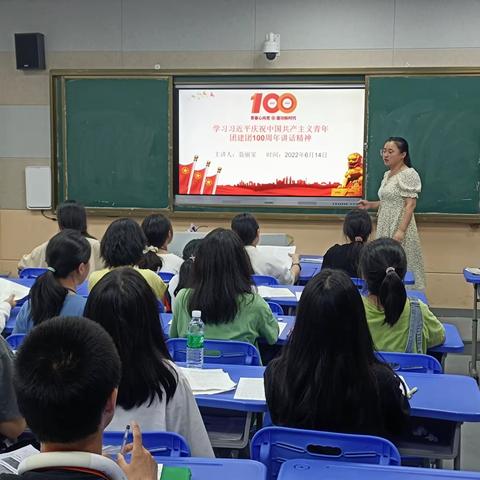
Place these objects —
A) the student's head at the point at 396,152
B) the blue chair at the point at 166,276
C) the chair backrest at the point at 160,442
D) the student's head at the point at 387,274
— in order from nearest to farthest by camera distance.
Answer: the chair backrest at the point at 160,442
the student's head at the point at 387,274
the blue chair at the point at 166,276
the student's head at the point at 396,152

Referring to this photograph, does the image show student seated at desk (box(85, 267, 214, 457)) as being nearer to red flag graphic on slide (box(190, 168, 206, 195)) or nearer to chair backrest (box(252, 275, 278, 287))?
chair backrest (box(252, 275, 278, 287))

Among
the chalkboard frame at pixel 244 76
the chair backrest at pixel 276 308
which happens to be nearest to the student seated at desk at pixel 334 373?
the chair backrest at pixel 276 308

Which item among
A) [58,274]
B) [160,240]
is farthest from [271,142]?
[58,274]

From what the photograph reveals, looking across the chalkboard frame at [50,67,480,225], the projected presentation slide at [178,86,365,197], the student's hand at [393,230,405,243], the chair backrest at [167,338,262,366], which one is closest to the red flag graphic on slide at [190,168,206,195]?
the projected presentation slide at [178,86,365,197]

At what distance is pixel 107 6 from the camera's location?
246 inches

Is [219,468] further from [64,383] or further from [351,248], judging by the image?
[351,248]

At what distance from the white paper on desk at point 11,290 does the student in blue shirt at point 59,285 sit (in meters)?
0.60

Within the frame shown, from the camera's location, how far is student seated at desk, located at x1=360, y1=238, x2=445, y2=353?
2.69 metres

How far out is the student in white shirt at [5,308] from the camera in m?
3.09

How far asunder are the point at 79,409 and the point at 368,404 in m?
1.07

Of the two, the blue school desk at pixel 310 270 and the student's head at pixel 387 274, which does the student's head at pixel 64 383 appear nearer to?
the student's head at pixel 387 274

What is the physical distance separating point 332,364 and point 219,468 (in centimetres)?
48

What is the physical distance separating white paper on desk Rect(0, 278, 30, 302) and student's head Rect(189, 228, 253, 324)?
1.08 meters

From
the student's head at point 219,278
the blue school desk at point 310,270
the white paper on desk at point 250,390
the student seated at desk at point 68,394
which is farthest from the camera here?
the blue school desk at point 310,270
